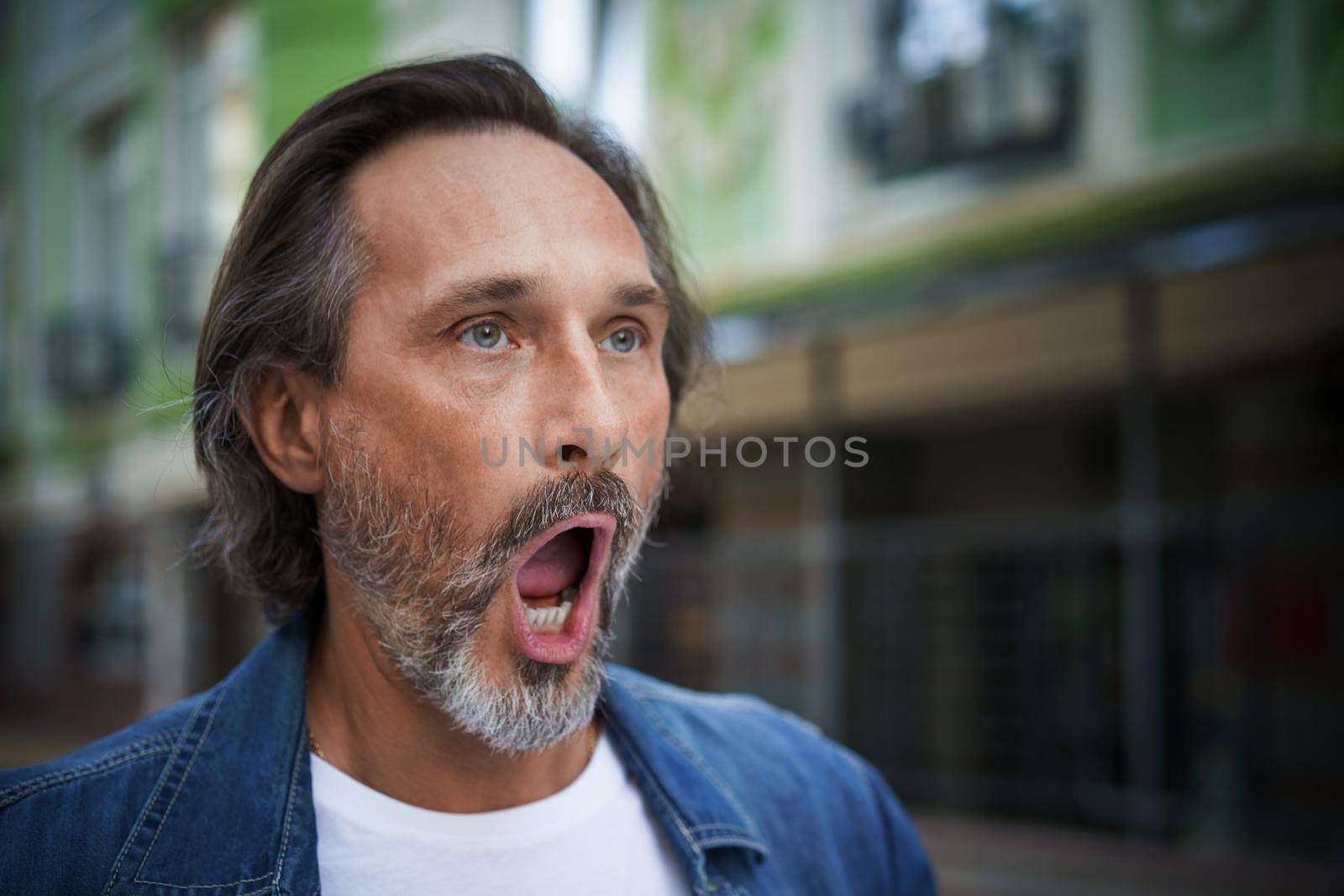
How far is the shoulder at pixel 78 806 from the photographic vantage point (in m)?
1.39

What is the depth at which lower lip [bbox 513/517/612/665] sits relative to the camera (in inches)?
58.4

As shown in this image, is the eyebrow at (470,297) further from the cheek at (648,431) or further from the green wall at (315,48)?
the green wall at (315,48)

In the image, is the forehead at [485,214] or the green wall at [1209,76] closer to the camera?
the forehead at [485,214]

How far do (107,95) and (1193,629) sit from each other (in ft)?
44.4

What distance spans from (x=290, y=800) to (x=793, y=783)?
2.47ft

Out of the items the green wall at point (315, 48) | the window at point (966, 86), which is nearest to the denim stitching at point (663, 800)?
the window at point (966, 86)

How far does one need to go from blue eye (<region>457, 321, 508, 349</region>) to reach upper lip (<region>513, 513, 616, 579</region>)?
0.82 ft

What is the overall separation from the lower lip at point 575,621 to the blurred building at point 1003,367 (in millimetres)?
953

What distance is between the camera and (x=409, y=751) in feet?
5.06

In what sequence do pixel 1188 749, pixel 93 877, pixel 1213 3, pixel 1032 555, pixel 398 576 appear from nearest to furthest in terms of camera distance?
pixel 93 877, pixel 398 576, pixel 1213 3, pixel 1188 749, pixel 1032 555

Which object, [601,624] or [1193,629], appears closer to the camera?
[601,624]

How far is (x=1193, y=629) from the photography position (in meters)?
6.35

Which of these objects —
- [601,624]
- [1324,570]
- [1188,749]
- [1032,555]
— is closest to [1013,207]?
[1032,555]

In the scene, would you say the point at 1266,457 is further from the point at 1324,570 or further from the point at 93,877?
the point at 93,877
